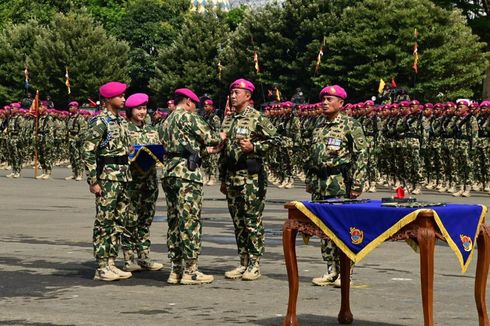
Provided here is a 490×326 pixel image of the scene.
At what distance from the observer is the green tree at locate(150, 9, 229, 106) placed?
78.0 metres

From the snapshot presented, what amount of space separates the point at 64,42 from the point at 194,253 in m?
70.3

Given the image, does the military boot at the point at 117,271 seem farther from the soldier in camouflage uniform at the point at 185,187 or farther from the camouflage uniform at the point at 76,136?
the camouflage uniform at the point at 76,136

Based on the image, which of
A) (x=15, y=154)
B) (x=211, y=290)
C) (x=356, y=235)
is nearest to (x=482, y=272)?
(x=356, y=235)

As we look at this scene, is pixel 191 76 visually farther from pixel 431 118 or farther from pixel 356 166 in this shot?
pixel 356 166

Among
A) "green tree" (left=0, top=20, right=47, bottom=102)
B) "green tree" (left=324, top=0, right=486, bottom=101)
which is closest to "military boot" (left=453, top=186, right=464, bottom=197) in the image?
"green tree" (left=324, top=0, right=486, bottom=101)

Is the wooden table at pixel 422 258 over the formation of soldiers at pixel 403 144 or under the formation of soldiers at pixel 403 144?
under

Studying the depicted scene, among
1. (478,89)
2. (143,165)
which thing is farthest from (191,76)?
(143,165)

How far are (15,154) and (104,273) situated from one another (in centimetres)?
2508

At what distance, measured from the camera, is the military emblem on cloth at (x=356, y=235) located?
9625mm

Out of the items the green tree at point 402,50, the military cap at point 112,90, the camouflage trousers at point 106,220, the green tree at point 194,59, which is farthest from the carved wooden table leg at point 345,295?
the green tree at point 194,59

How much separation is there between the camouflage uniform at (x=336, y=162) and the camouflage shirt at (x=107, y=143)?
2065 mm

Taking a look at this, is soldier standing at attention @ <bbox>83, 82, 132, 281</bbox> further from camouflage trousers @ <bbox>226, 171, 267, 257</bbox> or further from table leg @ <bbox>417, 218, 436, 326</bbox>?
table leg @ <bbox>417, 218, 436, 326</bbox>

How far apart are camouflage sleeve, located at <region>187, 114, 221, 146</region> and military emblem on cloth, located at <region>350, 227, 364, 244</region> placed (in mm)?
3760

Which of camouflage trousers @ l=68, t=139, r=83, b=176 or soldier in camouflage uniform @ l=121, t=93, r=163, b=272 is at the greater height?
camouflage trousers @ l=68, t=139, r=83, b=176
